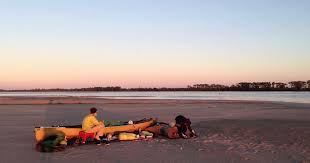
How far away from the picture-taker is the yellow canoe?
40.8 ft

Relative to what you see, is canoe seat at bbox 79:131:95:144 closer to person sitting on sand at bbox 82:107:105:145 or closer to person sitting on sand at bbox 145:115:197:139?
person sitting on sand at bbox 82:107:105:145

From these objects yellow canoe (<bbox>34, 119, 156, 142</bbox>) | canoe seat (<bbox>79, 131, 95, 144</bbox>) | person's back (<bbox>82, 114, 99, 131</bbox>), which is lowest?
canoe seat (<bbox>79, 131, 95, 144</bbox>)

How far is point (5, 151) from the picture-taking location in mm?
11836

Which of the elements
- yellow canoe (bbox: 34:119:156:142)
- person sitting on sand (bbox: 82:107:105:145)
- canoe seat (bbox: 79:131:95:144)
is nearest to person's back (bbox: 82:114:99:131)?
person sitting on sand (bbox: 82:107:105:145)

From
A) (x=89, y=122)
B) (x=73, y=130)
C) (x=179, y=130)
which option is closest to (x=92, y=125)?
(x=89, y=122)

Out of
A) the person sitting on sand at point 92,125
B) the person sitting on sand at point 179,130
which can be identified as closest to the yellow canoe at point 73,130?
the person sitting on sand at point 92,125

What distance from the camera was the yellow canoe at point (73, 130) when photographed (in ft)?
40.8

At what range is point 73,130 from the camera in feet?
43.5

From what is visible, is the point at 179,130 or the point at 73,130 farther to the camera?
the point at 179,130

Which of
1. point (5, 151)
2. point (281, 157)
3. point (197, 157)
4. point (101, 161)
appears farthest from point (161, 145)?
point (5, 151)

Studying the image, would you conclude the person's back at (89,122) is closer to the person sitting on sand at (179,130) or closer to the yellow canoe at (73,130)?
the yellow canoe at (73,130)

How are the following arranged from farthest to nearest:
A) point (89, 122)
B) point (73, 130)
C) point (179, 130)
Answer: point (179, 130) → point (73, 130) → point (89, 122)

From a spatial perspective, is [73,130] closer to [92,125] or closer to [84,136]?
[84,136]

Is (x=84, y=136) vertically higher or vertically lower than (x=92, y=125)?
lower
